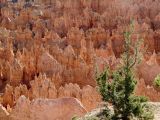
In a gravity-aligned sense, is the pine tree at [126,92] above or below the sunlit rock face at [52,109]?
above

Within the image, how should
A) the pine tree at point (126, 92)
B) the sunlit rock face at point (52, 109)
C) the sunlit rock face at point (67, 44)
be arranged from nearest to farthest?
the pine tree at point (126, 92)
the sunlit rock face at point (52, 109)
the sunlit rock face at point (67, 44)

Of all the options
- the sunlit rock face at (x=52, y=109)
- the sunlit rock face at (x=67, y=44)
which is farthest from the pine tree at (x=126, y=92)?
the sunlit rock face at (x=67, y=44)

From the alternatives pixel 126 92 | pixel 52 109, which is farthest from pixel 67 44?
pixel 126 92

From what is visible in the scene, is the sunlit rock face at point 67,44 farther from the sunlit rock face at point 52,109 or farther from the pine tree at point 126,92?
the pine tree at point 126,92

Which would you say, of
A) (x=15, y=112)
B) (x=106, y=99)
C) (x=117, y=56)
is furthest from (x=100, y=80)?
(x=117, y=56)

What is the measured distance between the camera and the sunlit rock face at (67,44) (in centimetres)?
2197

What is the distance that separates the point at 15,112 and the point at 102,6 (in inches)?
556

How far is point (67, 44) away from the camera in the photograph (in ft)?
92.7

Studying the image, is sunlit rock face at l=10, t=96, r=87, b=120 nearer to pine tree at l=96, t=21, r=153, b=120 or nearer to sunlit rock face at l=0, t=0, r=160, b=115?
sunlit rock face at l=0, t=0, r=160, b=115

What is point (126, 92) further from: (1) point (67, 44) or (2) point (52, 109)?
(1) point (67, 44)

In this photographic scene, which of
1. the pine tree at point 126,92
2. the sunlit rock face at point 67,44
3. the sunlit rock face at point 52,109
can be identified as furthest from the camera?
the sunlit rock face at point 67,44

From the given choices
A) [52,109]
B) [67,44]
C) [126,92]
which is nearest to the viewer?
[126,92]

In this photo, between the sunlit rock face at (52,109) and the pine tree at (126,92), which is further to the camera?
the sunlit rock face at (52,109)

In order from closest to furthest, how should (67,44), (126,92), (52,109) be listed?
(126,92), (52,109), (67,44)
